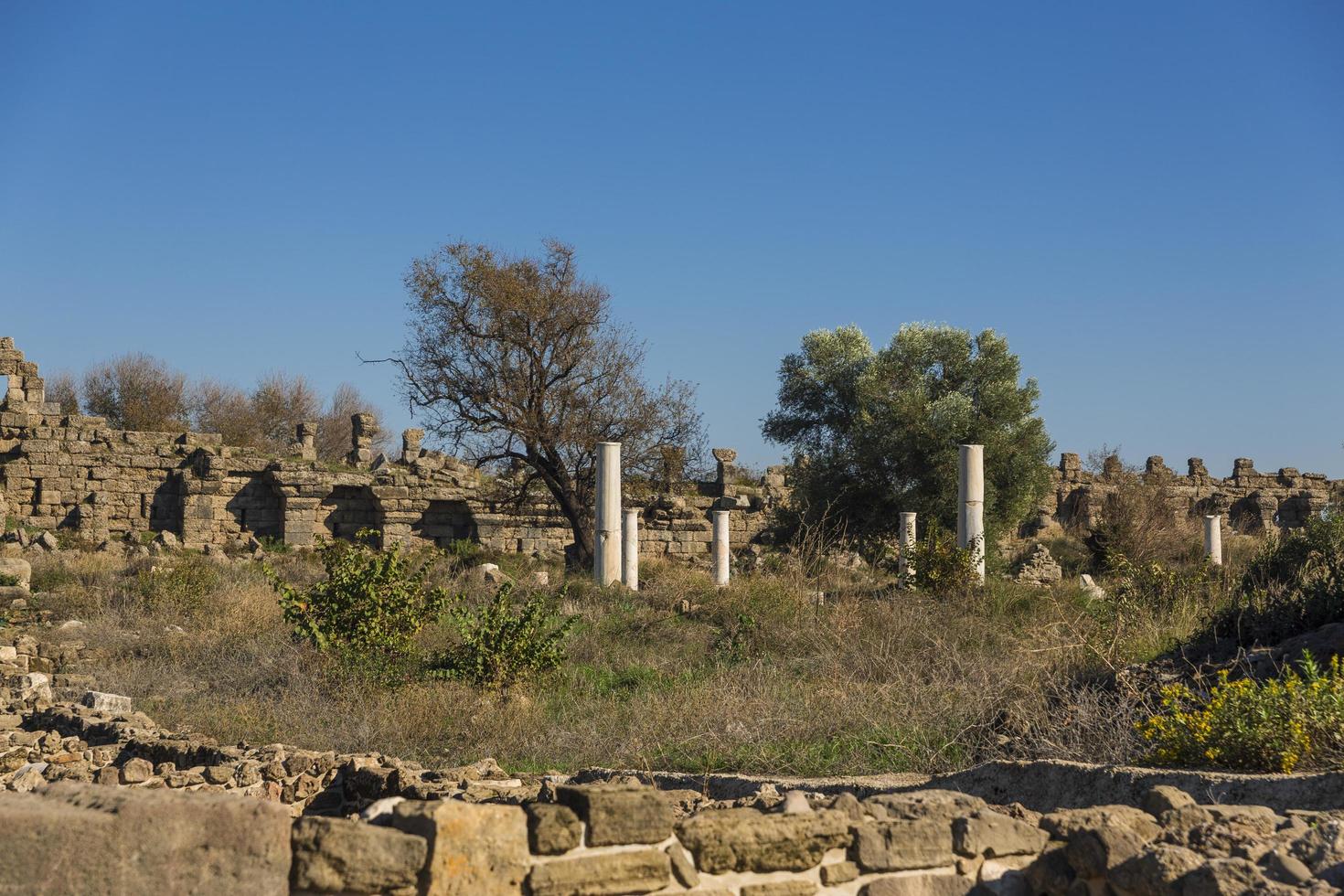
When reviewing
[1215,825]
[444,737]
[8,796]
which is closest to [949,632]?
[444,737]

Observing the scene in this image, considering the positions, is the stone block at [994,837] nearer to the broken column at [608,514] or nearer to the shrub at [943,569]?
the shrub at [943,569]

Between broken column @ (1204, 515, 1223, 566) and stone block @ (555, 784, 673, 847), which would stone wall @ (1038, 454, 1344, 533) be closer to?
broken column @ (1204, 515, 1223, 566)

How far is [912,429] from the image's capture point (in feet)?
75.0

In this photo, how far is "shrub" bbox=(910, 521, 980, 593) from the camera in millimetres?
14008

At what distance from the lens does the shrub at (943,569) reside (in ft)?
46.0

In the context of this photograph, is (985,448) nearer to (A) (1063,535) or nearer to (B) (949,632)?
(A) (1063,535)

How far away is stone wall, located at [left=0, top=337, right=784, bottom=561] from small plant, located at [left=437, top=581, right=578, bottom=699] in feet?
41.3

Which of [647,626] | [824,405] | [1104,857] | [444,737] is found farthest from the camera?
[824,405]

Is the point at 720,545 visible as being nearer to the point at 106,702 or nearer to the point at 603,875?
the point at 106,702

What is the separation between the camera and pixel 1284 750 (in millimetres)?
5035

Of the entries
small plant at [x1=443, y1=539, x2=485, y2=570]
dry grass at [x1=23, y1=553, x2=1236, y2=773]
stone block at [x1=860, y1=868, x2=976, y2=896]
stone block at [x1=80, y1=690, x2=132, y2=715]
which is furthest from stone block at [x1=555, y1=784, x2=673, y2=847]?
small plant at [x1=443, y1=539, x2=485, y2=570]

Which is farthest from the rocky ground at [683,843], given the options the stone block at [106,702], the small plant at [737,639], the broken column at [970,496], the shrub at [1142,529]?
the shrub at [1142,529]

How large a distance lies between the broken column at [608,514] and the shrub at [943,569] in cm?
533

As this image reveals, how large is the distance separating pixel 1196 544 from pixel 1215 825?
20922mm
